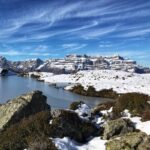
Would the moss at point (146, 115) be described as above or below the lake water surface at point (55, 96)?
above

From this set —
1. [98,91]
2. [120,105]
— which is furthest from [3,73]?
[120,105]

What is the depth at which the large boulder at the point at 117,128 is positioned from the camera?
18.6 m

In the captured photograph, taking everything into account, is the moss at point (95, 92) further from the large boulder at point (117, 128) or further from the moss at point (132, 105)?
the large boulder at point (117, 128)

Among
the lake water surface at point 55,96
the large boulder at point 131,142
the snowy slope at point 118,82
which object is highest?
the snowy slope at point 118,82

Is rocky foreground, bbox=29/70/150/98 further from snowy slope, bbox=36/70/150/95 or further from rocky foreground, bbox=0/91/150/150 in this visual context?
rocky foreground, bbox=0/91/150/150

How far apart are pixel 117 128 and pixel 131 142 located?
256 cm

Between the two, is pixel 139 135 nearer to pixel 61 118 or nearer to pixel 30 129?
pixel 61 118

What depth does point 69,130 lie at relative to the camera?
716 inches

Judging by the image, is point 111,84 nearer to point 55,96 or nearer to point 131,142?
point 55,96

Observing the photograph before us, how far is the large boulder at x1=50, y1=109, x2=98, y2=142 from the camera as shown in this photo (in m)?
17.9

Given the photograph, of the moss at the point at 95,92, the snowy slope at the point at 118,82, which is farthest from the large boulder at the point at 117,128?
the moss at the point at 95,92

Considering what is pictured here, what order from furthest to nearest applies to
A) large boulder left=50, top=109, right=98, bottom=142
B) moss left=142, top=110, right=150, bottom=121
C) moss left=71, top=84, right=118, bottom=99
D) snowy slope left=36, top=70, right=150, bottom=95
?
snowy slope left=36, top=70, right=150, bottom=95
moss left=71, top=84, right=118, bottom=99
moss left=142, top=110, right=150, bottom=121
large boulder left=50, top=109, right=98, bottom=142

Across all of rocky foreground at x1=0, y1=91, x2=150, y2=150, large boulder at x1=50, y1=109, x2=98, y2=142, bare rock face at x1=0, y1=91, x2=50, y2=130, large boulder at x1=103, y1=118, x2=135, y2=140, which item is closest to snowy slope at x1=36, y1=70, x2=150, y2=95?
bare rock face at x1=0, y1=91, x2=50, y2=130

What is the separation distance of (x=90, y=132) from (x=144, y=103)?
23.9 ft
